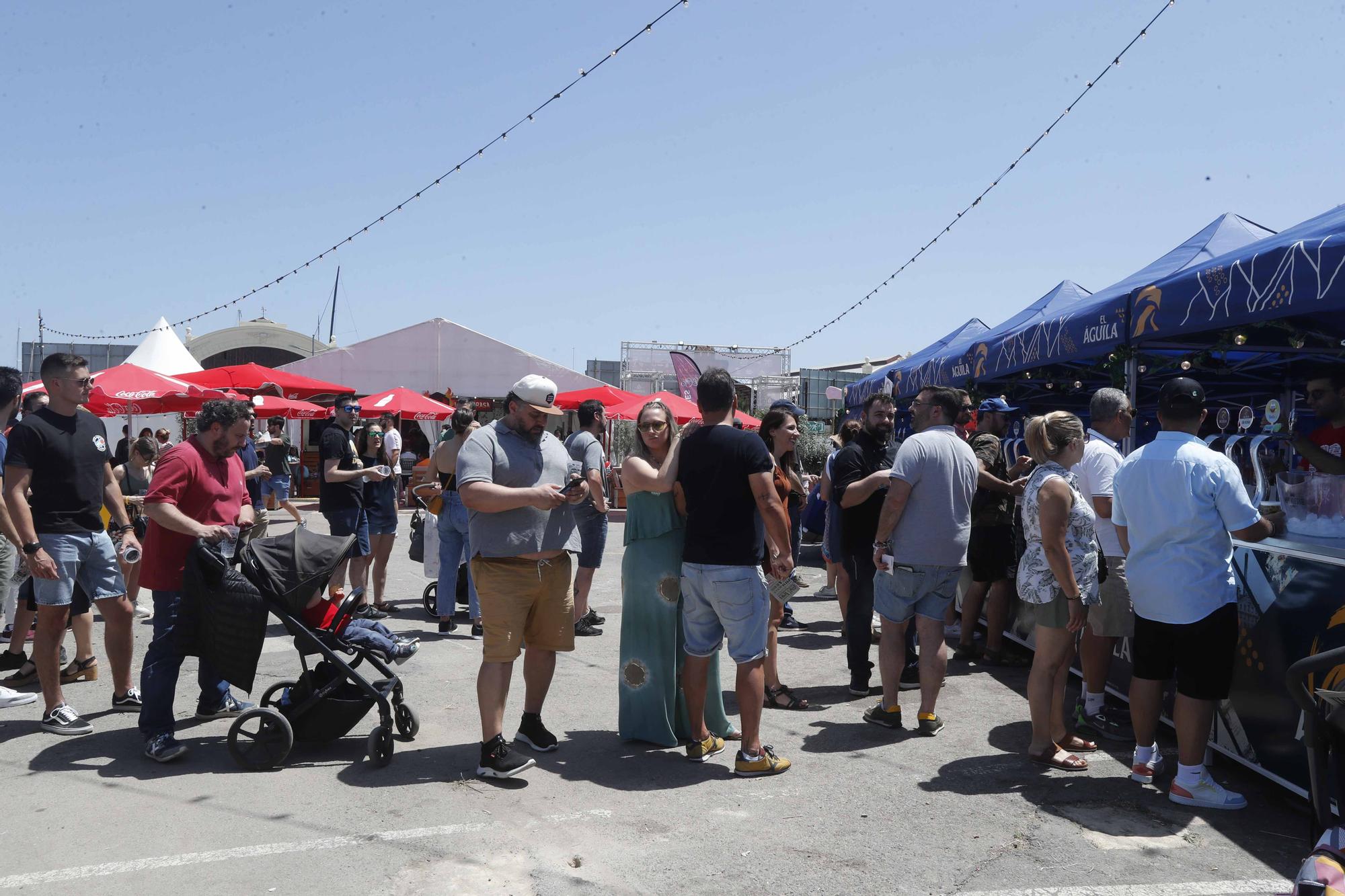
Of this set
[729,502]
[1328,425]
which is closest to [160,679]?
[729,502]

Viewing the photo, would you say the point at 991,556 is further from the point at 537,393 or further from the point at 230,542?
the point at 230,542

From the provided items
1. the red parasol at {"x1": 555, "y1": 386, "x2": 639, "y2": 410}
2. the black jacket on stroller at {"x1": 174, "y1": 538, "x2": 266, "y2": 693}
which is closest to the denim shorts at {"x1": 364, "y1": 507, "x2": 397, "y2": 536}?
the black jacket on stroller at {"x1": 174, "y1": 538, "x2": 266, "y2": 693}

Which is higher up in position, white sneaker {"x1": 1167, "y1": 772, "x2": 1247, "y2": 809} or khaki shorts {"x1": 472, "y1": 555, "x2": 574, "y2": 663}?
khaki shorts {"x1": 472, "y1": 555, "x2": 574, "y2": 663}

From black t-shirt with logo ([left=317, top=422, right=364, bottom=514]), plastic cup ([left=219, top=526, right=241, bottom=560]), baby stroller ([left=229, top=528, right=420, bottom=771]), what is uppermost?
black t-shirt with logo ([left=317, top=422, right=364, bottom=514])

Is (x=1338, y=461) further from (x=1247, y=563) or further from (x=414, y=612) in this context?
(x=414, y=612)

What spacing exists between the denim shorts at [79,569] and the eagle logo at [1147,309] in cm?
646

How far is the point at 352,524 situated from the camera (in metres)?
7.80

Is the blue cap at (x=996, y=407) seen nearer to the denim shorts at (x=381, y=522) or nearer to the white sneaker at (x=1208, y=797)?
the white sneaker at (x=1208, y=797)

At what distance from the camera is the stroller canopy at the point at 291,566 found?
4.48m

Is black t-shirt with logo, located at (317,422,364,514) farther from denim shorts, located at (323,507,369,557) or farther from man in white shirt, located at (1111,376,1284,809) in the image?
man in white shirt, located at (1111,376,1284,809)

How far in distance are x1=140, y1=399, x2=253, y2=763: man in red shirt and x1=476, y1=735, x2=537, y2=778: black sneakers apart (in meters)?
1.50

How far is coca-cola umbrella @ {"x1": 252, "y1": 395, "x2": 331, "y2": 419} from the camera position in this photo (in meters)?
17.8

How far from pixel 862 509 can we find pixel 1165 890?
306cm

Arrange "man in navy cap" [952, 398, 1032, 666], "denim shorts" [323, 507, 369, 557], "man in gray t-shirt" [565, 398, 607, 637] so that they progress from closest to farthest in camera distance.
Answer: "man in navy cap" [952, 398, 1032, 666]
"man in gray t-shirt" [565, 398, 607, 637]
"denim shorts" [323, 507, 369, 557]
